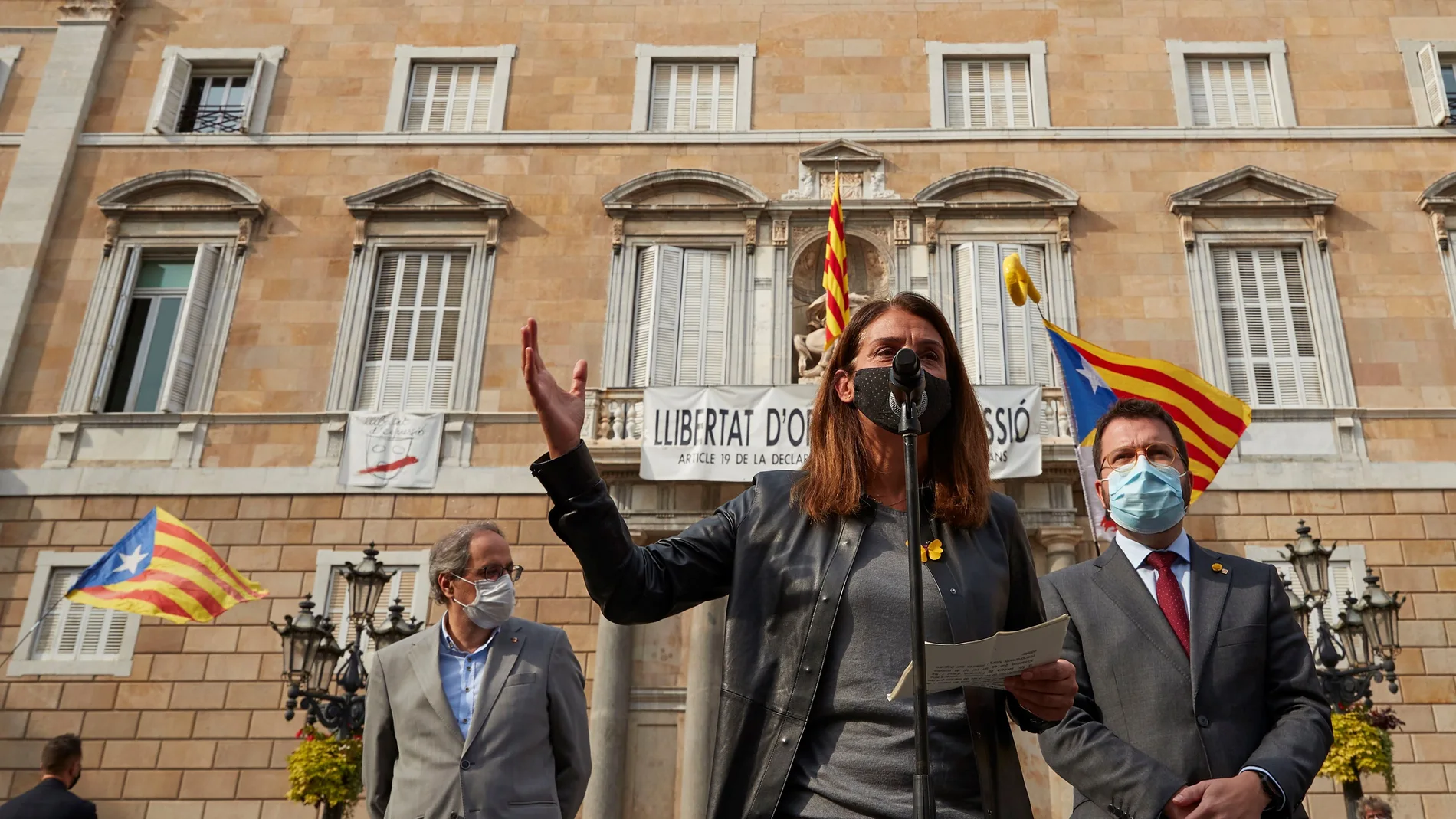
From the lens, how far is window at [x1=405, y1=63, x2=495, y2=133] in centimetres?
1611

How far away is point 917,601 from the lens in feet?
8.14

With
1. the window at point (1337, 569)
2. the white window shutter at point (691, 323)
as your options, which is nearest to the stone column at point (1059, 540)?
the window at point (1337, 569)

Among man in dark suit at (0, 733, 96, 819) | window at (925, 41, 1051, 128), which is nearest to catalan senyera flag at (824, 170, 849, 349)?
window at (925, 41, 1051, 128)

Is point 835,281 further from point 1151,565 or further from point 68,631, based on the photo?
point 68,631

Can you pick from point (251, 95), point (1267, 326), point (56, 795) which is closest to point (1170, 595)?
point (56, 795)

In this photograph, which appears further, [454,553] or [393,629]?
[393,629]

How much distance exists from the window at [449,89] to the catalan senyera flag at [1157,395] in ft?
28.8

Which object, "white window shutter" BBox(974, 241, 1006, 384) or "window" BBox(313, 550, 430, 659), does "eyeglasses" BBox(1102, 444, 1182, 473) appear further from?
"window" BBox(313, 550, 430, 659)

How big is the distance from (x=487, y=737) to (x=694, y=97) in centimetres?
1304

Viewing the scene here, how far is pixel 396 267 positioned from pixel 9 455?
207 inches

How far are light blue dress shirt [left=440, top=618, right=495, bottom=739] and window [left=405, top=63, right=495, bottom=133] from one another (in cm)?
1241

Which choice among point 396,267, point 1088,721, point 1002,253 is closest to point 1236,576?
point 1088,721

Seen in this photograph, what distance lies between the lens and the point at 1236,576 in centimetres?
381

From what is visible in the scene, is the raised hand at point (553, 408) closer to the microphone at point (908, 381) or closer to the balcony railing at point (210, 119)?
the microphone at point (908, 381)
